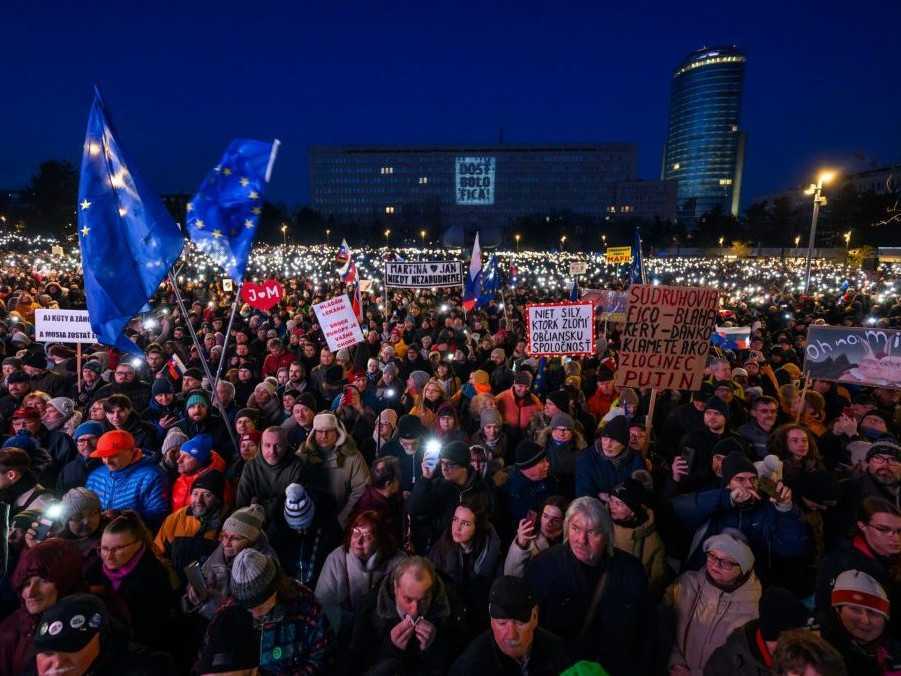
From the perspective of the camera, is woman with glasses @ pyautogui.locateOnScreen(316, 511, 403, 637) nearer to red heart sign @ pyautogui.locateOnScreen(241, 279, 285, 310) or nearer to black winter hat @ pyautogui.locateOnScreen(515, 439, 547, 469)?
black winter hat @ pyautogui.locateOnScreen(515, 439, 547, 469)

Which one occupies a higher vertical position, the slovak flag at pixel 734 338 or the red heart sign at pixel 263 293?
the red heart sign at pixel 263 293

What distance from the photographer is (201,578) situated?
2721 millimetres

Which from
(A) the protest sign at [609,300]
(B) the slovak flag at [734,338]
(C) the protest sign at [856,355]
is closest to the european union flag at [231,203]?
(C) the protest sign at [856,355]

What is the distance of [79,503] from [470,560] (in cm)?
221

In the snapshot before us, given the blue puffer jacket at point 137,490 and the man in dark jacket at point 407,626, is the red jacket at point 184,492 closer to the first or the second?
the blue puffer jacket at point 137,490

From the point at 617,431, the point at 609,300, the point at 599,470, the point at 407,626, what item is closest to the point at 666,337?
the point at 617,431

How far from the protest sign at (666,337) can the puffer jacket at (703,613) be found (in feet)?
7.36

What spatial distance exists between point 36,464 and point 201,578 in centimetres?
249

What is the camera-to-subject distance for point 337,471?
409 centimetres

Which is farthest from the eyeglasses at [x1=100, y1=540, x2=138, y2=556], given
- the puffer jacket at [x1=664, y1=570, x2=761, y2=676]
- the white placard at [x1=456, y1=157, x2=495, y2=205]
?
the white placard at [x1=456, y1=157, x2=495, y2=205]

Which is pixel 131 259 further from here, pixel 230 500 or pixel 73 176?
pixel 73 176

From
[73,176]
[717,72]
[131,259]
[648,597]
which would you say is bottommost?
[648,597]

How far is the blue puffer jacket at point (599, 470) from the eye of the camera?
151 inches

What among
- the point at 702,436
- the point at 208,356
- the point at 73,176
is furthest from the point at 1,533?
the point at 73,176
